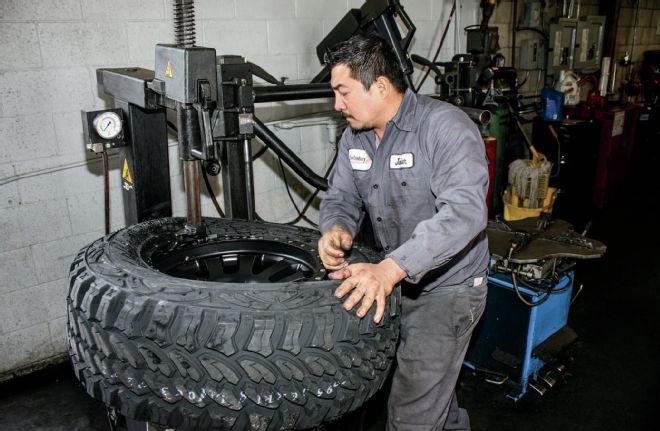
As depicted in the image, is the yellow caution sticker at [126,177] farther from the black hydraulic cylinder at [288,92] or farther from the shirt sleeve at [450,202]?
the shirt sleeve at [450,202]

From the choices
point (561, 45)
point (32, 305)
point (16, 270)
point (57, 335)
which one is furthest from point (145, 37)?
point (561, 45)

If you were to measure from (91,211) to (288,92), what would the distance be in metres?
1.08

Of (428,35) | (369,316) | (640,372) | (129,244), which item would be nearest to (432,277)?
(369,316)

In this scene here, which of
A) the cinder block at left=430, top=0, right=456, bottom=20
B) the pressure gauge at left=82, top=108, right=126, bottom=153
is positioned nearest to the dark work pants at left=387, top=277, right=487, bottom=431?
the pressure gauge at left=82, top=108, right=126, bottom=153

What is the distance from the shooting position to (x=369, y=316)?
119cm

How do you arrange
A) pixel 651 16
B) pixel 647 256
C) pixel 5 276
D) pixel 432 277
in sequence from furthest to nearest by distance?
pixel 651 16
pixel 647 256
pixel 5 276
pixel 432 277

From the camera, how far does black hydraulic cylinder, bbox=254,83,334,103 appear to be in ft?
6.84

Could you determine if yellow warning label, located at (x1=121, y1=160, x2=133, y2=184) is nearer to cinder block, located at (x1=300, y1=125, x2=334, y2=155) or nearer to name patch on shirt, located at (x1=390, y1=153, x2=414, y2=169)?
name patch on shirt, located at (x1=390, y1=153, x2=414, y2=169)

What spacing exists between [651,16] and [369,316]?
6448mm

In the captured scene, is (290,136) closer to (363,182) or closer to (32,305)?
(363,182)

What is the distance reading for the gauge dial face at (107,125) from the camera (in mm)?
1681

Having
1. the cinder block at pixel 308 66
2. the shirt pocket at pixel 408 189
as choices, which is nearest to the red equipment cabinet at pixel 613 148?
the cinder block at pixel 308 66

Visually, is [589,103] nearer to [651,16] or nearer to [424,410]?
[651,16]

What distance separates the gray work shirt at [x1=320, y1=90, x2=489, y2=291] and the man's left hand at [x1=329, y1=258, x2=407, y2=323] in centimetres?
4
